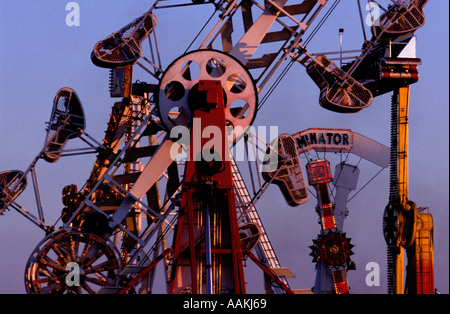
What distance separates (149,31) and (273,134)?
268 inches

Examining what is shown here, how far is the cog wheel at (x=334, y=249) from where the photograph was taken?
154ft

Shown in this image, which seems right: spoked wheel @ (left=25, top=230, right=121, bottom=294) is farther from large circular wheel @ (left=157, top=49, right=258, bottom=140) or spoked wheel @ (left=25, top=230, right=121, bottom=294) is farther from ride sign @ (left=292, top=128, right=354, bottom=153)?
ride sign @ (left=292, top=128, right=354, bottom=153)

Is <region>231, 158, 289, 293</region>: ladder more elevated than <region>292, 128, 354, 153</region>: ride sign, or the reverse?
<region>292, 128, 354, 153</region>: ride sign

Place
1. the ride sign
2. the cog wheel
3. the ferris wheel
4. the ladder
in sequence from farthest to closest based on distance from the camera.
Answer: the ride sign → the cog wheel → the ladder → the ferris wheel

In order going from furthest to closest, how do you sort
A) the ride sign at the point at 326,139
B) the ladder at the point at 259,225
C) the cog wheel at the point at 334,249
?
the ride sign at the point at 326,139 → the cog wheel at the point at 334,249 → the ladder at the point at 259,225

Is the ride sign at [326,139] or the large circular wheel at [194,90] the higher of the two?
the ride sign at [326,139]

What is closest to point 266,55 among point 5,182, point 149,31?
point 149,31

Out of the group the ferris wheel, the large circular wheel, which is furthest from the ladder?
the large circular wheel

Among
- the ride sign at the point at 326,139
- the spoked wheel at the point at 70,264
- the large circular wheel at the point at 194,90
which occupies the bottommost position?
the spoked wheel at the point at 70,264

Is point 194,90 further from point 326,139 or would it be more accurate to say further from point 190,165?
point 326,139

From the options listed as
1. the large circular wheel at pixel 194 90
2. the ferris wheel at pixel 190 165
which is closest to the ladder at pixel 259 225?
the ferris wheel at pixel 190 165

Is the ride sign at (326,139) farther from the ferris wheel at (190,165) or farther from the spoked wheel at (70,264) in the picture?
the spoked wheel at (70,264)

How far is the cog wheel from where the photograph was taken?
4691 cm
